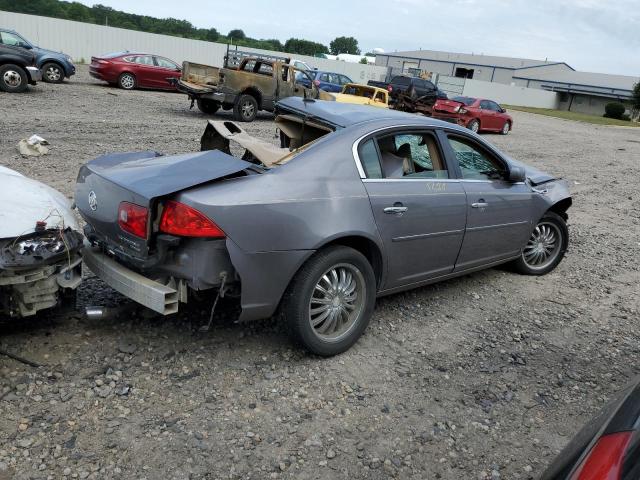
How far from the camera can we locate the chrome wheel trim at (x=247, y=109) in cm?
1479

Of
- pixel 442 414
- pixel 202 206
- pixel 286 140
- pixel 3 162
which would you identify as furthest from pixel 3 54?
pixel 442 414

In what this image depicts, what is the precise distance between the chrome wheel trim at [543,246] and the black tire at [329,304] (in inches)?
94.9

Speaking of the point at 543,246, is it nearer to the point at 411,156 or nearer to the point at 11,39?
the point at 411,156

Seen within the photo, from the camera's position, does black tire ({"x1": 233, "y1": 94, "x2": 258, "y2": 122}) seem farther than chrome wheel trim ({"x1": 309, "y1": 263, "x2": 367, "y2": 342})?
Yes

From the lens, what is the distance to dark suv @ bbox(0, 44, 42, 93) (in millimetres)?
13812

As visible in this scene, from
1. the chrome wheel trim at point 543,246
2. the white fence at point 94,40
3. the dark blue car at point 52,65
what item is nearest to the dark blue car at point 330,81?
the dark blue car at point 52,65

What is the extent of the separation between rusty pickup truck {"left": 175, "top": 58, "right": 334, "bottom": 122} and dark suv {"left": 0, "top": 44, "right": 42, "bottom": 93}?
12.1ft

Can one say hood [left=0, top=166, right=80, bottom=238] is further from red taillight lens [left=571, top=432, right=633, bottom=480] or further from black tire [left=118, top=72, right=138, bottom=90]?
black tire [left=118, top=72, right=138, bottom=90]

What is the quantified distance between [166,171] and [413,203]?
1.72m

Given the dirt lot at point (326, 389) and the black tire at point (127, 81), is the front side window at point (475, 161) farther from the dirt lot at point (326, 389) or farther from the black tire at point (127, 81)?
the black tire at point (127, 81)

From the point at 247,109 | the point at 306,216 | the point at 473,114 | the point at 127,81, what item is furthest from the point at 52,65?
the point at 306,216

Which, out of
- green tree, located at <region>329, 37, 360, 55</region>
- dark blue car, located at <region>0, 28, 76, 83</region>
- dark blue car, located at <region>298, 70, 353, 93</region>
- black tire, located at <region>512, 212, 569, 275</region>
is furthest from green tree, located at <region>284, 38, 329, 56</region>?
black tire, located at <region>512, 212, 569, 275</region>

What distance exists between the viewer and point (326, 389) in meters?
3.41

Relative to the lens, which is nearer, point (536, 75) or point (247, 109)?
point (247, 109)
